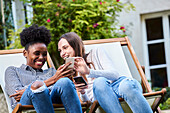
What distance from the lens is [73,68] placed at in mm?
2977

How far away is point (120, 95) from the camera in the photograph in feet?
9.57

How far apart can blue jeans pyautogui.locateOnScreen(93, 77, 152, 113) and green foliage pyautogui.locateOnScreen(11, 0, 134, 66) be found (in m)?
2.83

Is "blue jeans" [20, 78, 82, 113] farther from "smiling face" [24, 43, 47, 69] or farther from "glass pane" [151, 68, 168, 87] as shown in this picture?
"glass pane" [151, 68, 168, 87]

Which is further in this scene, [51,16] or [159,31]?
[159,31]

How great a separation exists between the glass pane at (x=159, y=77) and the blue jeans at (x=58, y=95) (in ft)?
13.8

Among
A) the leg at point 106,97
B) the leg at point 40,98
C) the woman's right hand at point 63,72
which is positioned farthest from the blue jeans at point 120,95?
the leg at point 40,98

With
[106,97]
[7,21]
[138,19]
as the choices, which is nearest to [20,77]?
[106,97]

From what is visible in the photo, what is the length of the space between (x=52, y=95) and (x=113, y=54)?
53.3 inches

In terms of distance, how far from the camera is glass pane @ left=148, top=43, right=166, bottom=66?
671cm

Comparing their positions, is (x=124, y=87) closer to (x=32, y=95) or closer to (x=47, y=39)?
(x=32, y=95)

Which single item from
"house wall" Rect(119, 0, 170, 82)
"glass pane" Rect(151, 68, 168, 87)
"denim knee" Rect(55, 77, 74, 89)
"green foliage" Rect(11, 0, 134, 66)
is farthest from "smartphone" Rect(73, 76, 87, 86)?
"glass pane" Rect(151, 68, 168, 87)

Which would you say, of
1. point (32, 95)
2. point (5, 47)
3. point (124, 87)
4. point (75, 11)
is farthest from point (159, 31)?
point (32, 95)

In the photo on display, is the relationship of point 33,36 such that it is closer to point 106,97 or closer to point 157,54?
point 106,97

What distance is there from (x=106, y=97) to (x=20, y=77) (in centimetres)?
84
